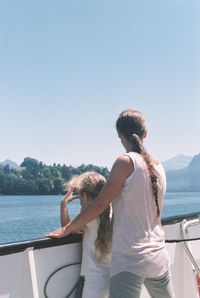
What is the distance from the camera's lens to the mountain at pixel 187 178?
113025 millimetres

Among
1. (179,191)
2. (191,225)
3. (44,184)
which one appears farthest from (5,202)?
(191,225)

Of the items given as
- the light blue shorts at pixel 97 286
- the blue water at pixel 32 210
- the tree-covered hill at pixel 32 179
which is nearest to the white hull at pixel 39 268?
the light blue shorts at pixel 97 286

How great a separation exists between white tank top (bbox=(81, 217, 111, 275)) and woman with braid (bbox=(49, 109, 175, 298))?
0.74ft

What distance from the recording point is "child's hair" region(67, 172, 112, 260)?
2.19 m

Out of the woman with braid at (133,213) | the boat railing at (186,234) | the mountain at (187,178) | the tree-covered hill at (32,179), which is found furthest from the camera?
the mountain at (187,178)

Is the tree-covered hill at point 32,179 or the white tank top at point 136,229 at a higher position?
the tree-covered hill at point 32,179

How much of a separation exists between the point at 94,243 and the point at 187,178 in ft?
399

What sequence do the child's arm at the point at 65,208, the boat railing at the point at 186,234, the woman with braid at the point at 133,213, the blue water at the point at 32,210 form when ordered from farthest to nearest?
the blue water at the point at 32,210 → the boat railing at the point at 186,234 → the child's arm at the point at 65,208 → the woman with braid at the point at 133,213

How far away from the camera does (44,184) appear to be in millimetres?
54125

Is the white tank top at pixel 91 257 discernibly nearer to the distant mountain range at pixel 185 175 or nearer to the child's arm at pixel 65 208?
the child's arm at pixel 65 208

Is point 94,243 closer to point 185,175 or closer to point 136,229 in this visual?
point 136,229

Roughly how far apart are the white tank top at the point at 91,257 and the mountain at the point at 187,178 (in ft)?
348

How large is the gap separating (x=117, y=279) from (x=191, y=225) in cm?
138

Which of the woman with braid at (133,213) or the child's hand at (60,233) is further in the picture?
the child's hand at (60,233)
